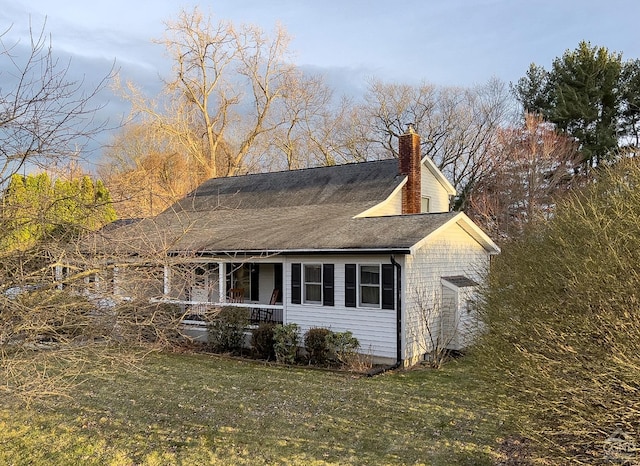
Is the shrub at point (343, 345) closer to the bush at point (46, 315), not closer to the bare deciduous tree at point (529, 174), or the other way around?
the bush at point (46, 315)

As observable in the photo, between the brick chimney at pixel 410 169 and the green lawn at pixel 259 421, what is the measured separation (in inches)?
307

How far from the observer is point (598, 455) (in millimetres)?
4699

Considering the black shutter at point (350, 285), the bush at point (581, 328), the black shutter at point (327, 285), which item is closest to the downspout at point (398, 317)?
the black shutter at point (350, 285)

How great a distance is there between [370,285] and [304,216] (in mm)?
5177

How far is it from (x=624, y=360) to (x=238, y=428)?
16.5 feet

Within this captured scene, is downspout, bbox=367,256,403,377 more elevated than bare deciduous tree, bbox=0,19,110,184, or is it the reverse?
bare deciduous tree, bbox=0,19,110,184

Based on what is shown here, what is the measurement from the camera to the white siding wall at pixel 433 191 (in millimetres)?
19569

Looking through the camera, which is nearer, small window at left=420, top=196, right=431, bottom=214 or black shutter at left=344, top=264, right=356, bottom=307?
black shutter at left=344, top=264, right=356, bottom=307

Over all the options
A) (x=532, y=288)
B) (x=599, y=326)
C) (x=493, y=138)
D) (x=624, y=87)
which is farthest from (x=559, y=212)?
(x=493, y=138)

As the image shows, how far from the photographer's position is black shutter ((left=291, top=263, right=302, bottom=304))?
13.0m

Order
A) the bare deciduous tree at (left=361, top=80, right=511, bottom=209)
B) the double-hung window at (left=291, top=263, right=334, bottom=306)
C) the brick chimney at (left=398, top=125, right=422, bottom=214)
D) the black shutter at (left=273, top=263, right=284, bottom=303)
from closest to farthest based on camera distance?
the double-hung window at (left=291, top=263, right=334, bottom=306) < the black shutter at (left=273, top=263, right=284, bottom=303) < the brick chimney at (left=398, top=125, right=422, bottom=214) < the bare deciduous tree at (left=361, top=80, right=511, bottom=209)

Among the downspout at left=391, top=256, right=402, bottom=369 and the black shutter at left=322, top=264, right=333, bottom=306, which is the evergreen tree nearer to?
the downspout at left=391, top=256, right=402, bottom=369

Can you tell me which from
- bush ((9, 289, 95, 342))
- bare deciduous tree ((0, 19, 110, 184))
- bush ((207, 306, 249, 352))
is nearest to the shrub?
bush ((207, 306, 249, 352))

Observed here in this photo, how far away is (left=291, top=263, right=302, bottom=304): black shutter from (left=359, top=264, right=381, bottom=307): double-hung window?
1.70 meters
